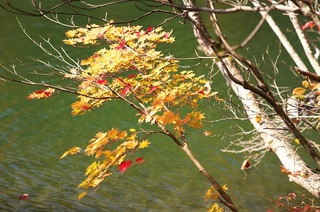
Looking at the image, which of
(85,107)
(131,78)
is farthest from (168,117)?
(131,78)

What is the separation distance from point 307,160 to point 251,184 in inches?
42.3

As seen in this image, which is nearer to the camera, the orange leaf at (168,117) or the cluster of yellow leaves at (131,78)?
the orange leaf at (168,117)

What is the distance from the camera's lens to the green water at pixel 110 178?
6.18 meters

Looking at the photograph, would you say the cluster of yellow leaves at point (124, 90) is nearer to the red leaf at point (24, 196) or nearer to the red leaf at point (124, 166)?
the red leaf at point (124, 166)

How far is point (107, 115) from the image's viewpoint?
9336 mm

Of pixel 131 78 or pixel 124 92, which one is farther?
pixel 131 78

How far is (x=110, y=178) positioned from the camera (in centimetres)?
692

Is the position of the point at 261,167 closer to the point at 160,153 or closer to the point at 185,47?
the point at 160,153

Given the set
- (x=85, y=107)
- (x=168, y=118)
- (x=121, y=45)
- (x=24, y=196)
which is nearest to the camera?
(x=168, y=118)

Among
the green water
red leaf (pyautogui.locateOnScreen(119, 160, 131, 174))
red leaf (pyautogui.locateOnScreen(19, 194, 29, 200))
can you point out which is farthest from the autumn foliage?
red leaf (pyautogui.locateOnScreen(19, 194, 29, 200))

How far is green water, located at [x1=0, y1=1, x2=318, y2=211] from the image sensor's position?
20.3ft

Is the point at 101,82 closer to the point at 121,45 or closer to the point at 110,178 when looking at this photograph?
the point at 121,45

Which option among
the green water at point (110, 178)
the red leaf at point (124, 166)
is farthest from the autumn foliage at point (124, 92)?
the green water at point (110, 178)

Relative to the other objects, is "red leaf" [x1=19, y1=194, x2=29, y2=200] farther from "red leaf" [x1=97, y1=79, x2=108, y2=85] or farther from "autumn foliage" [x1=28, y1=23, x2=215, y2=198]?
"red leaf" [x1=97, y1=79, x2=108, y2=85]
